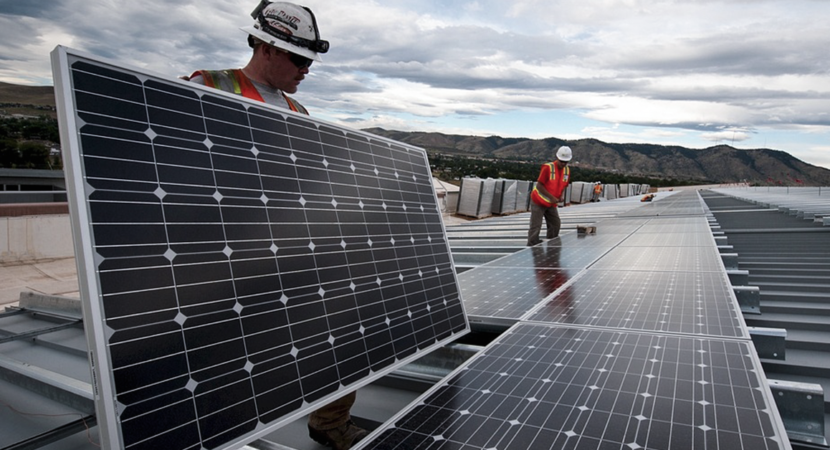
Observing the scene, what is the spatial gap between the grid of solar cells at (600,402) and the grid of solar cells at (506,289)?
3.67 ft

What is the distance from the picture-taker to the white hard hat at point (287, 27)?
3305mm

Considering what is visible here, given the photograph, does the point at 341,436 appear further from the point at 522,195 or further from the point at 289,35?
the point at 522,195

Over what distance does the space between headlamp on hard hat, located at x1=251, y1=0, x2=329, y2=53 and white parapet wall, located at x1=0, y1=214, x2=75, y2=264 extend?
50.2 ft

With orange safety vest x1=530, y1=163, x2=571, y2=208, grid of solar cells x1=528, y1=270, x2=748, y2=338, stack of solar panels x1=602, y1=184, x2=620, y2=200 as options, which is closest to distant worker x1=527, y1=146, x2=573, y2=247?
orange safety vest x1=530, y1=163, x2=571, y2=208

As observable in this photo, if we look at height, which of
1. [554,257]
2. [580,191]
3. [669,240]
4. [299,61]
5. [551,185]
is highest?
[299,61]

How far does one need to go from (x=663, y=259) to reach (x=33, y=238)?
58.2ft

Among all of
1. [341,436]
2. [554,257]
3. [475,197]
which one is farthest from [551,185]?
[475,197]

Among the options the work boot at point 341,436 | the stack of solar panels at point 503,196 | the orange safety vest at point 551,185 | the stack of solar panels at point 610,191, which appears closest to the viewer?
the work boot at point 341,436

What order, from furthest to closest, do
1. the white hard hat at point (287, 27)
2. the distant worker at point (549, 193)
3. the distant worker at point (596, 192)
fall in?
the distant worker at point (596, 192) → the distant worker at point (549, 193) → the white hard hat at point (287, 27)

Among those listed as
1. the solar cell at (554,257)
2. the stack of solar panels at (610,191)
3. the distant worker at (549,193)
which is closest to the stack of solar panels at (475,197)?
the distant worker at (549,193)

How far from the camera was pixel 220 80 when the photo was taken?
343 cm

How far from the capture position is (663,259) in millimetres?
7305

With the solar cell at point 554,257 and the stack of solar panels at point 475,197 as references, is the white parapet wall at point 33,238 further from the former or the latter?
the stack of solar panels at point 475,197

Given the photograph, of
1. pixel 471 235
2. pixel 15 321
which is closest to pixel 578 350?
pixel 15 321
